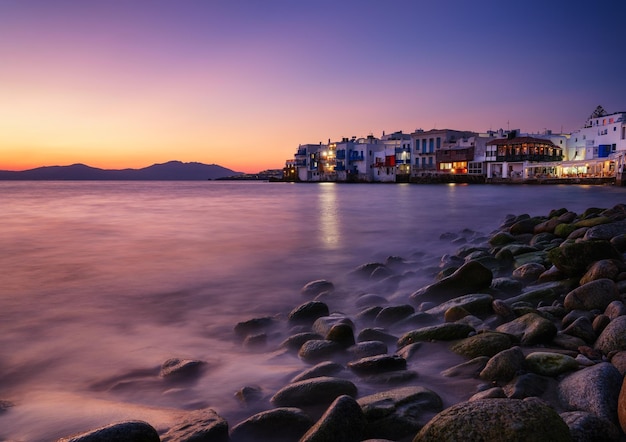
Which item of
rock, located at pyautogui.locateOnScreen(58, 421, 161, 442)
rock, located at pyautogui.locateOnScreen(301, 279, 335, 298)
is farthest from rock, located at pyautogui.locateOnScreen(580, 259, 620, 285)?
rock, located at pyautogui.locateOnScreen(58, 421, 161, 442)

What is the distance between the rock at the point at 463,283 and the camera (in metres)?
6.80

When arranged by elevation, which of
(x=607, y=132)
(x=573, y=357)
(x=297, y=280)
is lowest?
(x=297, y=280)

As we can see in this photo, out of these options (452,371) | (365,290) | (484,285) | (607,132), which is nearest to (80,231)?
(365,290)

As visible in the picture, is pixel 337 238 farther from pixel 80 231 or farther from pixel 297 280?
pixel 80 231

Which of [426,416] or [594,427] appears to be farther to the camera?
[426,416]

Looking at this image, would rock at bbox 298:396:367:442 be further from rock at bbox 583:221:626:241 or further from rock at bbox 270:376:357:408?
rock at bbox 583:221:626:241

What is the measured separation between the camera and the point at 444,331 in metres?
4.84

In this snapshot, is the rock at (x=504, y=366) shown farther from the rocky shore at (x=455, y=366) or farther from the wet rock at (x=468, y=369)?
the wet rock at (x=468, y=369)

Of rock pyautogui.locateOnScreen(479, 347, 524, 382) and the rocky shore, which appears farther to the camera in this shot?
rock pyautogui.locateOnScreen(479, 347, 524, 382)

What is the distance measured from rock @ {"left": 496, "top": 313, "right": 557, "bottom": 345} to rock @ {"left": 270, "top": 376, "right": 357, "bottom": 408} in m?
1.86

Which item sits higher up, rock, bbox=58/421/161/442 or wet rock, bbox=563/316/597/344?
wet rock, bbox=563/316/597/344

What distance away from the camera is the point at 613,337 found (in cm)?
380

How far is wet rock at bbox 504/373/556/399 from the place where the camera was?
3328 mm

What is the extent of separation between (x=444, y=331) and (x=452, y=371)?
0.82 m
